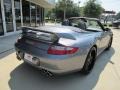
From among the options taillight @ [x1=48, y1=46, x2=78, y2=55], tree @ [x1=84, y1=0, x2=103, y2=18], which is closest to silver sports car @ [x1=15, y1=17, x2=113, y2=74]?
taillight @ [x1=48, y1=46, x2=78, y2=55]

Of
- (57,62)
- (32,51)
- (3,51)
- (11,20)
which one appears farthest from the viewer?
(11,20)

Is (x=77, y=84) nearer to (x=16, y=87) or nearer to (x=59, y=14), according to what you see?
(x=16, y=87)

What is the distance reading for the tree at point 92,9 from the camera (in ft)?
100

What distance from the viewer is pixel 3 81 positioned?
10.5 feet

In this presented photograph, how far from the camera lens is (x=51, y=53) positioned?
9.37 ft

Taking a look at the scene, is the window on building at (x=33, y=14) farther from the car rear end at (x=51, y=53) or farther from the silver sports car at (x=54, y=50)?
the car rear end at (x=51, y=53)

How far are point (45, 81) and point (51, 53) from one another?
0.76 meters

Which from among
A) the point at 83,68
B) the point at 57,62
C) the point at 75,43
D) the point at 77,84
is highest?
the point at 75,43

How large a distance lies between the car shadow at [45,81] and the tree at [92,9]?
28001 mm

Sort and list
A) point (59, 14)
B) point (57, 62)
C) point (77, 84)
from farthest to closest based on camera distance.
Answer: point (59, 14) → point (77, 84) → point (57, 62)

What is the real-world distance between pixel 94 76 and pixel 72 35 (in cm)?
120

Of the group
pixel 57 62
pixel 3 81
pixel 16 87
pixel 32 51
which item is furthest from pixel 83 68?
pixel 3 81

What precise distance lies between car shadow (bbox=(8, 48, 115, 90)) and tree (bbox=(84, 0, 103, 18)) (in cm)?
2800

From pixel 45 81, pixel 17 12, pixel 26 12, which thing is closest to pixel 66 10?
pixel 26 12
